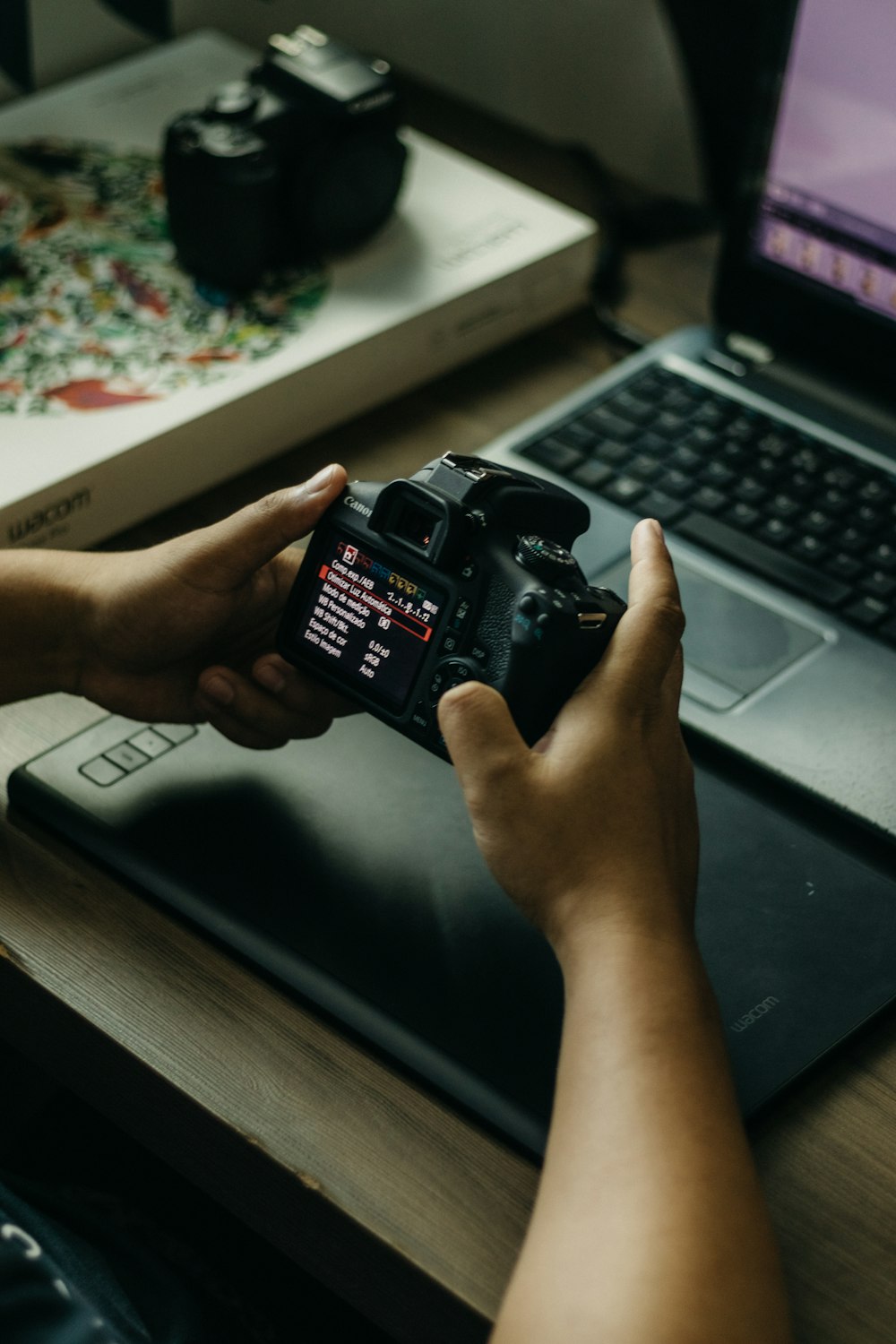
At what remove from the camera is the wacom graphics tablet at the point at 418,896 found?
571 mm

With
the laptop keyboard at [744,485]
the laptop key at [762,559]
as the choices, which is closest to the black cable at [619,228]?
the laptop keyboard at [744,485]

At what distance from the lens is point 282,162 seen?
35.2 inches

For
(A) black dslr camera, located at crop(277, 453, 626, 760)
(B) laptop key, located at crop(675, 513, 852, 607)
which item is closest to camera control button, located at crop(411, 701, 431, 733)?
(A) black dslr camera, located at crop(277, 453, 626, 760)

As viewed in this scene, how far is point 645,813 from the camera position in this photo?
54 cm

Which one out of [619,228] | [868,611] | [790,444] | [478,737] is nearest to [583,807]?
[478,737]

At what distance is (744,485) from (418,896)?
0.33 metres

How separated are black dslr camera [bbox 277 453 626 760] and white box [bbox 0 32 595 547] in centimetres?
21

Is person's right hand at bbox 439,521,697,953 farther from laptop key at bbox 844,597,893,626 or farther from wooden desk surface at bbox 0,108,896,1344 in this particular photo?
laptop key at bbox 844,597,893,626

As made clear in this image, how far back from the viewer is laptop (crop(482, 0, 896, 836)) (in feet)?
2.34

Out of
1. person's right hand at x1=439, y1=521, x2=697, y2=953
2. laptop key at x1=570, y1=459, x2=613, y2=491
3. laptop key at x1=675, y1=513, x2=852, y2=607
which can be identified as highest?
person's right hand at x1=439, y1=521, x2=697, y2=953

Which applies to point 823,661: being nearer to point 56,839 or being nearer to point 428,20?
point 56,839

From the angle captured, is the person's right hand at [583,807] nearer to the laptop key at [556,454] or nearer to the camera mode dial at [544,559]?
the camera mode dial at [544,559]

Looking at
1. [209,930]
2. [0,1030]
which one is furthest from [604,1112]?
[0,1030]

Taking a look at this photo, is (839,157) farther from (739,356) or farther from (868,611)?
(868,611)
